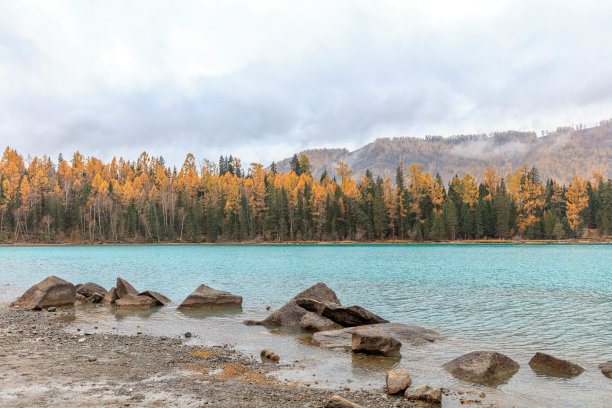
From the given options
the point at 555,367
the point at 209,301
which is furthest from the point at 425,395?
the point at 209,301

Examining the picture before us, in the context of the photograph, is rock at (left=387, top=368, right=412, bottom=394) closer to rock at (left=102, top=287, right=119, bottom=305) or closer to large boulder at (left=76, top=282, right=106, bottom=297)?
rock at (left=102, top=287, right=119, bottom=305)

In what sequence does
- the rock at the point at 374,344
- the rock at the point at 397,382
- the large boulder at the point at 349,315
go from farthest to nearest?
the large boulder at the point at 349,315
the rock at the point at 374,344
the rock at the point at 397,382

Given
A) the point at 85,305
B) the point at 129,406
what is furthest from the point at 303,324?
the point at 85,305

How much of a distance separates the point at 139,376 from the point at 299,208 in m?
106

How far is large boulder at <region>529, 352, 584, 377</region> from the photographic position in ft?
36.7

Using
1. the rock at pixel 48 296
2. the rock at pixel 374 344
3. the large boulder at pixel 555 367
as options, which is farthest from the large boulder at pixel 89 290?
the large boulder at pixel 555 367

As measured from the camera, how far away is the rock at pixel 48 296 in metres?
21.9

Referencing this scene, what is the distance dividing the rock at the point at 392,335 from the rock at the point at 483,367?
3.08 metres

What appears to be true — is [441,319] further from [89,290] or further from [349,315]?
[89,290]

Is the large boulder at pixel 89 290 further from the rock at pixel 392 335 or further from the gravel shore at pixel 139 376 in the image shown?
the rock at pixel 392 335

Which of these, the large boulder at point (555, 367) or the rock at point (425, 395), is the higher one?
the rock at point (425, 395)

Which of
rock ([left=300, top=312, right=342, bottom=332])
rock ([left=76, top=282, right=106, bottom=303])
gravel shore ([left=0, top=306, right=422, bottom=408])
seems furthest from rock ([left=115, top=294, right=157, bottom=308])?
rock ([left=300, top=312, right=342, bottom=332])

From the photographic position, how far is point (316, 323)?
16812 mm

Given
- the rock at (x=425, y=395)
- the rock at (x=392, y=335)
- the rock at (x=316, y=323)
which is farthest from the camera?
the rock at (x=316, y=323)
